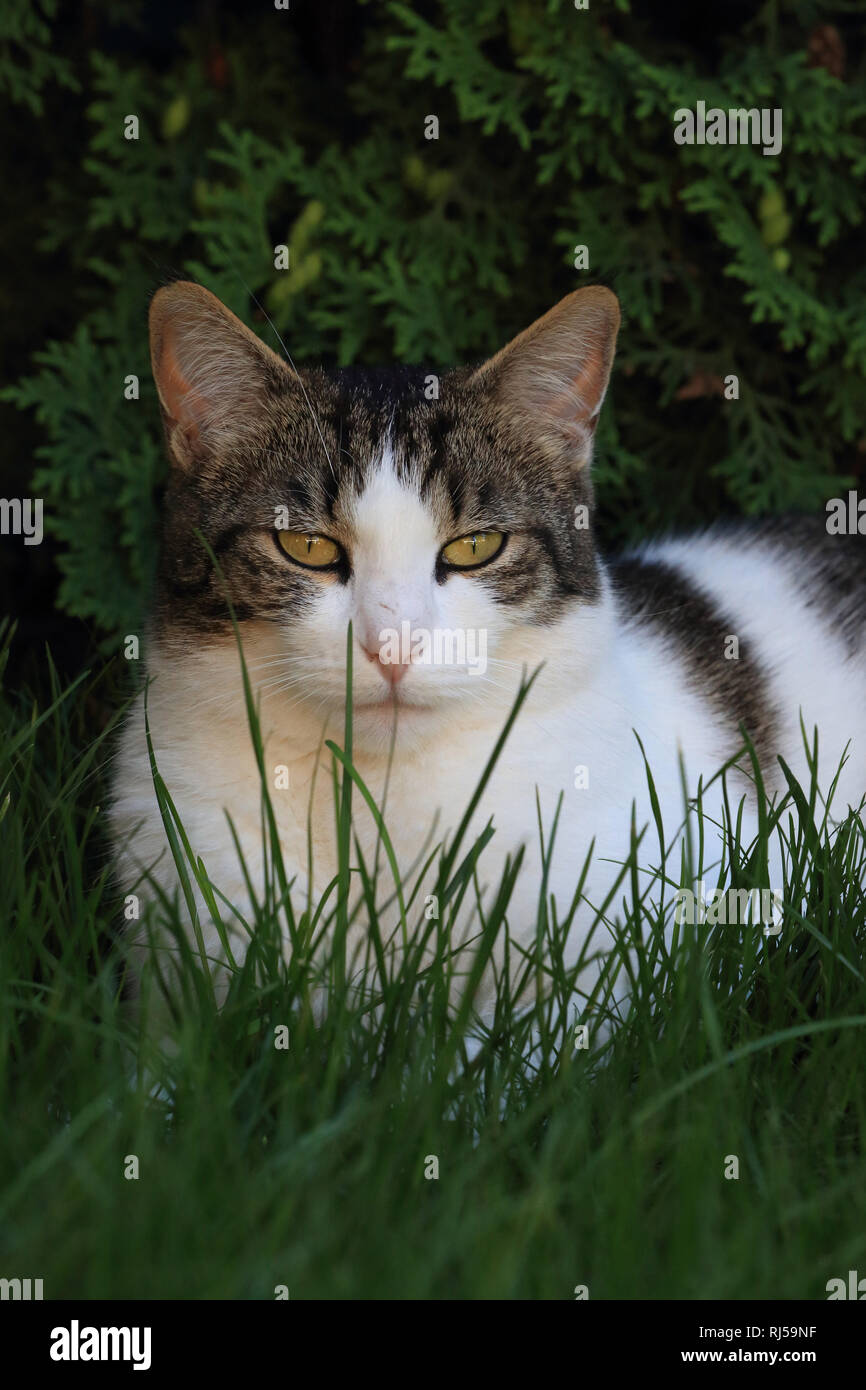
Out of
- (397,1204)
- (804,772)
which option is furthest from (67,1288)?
(804,772)

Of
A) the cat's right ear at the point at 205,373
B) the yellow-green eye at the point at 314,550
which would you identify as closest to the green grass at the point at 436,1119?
the yellow-green eye at the point at 314,550

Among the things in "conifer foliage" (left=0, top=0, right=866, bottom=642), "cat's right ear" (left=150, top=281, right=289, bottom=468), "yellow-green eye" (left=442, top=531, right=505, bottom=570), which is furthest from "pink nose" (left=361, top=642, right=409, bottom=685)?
"conifer foliage" (left=0, top=0, right=866, bottom=642)

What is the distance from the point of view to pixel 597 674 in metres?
2.17

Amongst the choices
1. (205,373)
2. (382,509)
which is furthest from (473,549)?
(205,373)

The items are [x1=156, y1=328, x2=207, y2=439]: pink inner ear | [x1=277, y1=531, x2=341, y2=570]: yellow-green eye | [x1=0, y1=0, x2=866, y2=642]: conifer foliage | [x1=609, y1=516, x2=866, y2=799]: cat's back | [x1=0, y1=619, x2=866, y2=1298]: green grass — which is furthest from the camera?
[x1=0, y1=0, x2=866, y2=642]: conifer foliage

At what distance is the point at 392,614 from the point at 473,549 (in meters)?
0.25

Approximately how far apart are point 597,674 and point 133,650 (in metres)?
0.83

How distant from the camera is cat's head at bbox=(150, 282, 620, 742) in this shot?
192 cm

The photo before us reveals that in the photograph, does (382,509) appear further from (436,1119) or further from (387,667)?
(436,1119)

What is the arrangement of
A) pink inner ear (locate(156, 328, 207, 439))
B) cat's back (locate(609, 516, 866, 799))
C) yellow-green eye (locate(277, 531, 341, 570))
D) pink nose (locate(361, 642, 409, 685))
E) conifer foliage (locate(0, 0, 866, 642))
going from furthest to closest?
conifer foliage (locate(0, 0, 866, 642))
cat's back (locate(609, 516, 866, 799))
pink inner ear (locate(156, 328, 207, 439))
yellow-green eye (locate(277, 531, 341, 570))
pink nose (locate(361, 642, 409, 685))

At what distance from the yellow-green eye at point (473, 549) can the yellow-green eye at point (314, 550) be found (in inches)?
6.5

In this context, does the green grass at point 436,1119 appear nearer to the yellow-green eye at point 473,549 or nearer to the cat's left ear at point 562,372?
the yellow-green eye at point 473,549

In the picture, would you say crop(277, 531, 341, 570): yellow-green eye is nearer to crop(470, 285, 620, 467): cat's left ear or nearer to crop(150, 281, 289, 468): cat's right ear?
crop(150, 281, 289, 468): cat's right ear

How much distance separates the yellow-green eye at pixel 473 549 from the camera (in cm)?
203
